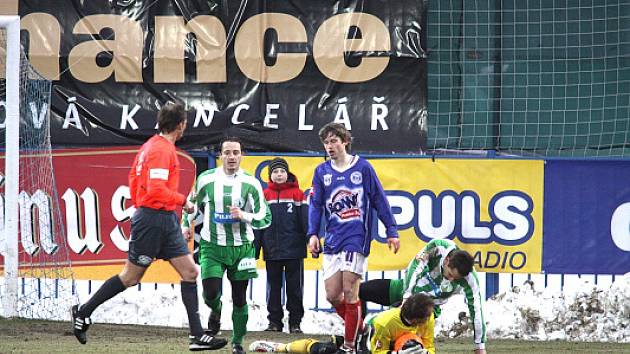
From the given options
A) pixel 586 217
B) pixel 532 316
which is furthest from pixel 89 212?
pixel 586 217

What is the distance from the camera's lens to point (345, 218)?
10.2 m

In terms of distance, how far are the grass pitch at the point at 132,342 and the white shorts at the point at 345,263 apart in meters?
1.21

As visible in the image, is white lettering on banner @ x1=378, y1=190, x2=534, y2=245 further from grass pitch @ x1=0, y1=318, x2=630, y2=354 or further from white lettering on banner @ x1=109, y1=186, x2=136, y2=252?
white lettering on banner @ x1=109, y1=186, x2=136, y2=252

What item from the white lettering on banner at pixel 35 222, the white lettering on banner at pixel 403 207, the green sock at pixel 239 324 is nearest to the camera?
the green sock at pixel 239 324

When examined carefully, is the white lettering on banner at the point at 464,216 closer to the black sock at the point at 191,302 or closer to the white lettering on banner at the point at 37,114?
the white lettering on banner at the point at 37,114

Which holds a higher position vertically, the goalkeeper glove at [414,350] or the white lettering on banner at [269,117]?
the white lettering on banner at [269,117]

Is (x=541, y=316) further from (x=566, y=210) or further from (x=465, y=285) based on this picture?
(x=465, y=285)

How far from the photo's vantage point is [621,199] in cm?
1374

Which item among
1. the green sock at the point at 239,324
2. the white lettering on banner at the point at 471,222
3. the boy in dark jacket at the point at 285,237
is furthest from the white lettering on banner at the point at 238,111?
the green sock at the point at 239,324

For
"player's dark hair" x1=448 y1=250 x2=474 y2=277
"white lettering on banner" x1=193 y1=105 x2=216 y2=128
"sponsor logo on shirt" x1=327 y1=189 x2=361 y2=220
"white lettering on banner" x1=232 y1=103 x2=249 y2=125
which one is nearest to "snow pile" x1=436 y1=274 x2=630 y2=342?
"white lettering on banner" x1=232 y1=103 x2=249 y2=125

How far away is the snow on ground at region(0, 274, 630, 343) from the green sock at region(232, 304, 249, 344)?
3617mm

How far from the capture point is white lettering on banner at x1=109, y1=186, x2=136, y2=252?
46.6 feet

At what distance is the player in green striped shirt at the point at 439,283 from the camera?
29.5ft

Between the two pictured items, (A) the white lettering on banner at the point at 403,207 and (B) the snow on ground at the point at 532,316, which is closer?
(B) the snow on ground at the point at 532,316
